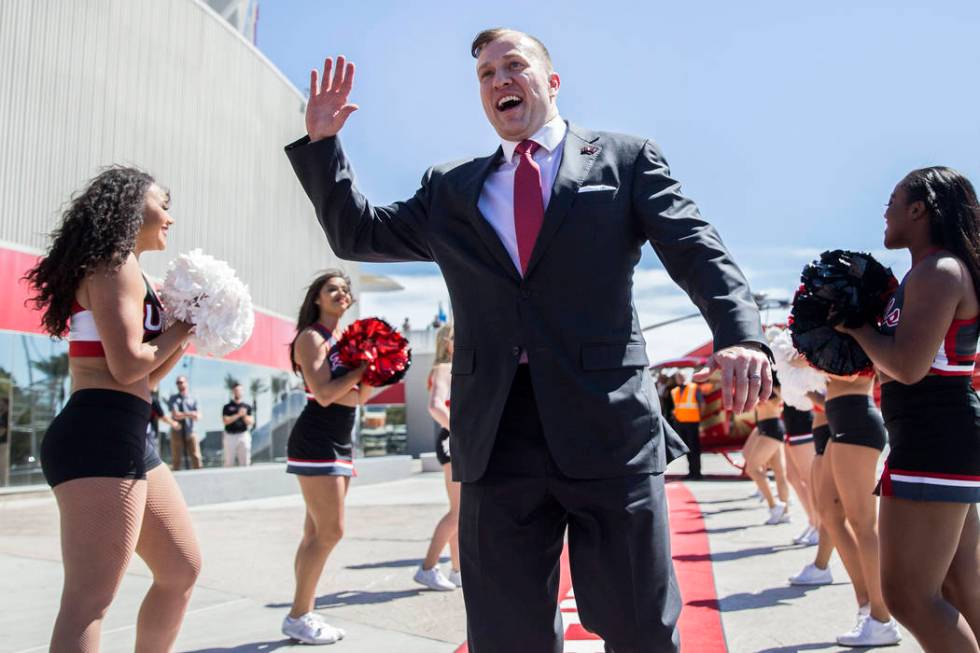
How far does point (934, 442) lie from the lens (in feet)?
9.20

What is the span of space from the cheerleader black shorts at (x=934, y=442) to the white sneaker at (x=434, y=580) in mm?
3655

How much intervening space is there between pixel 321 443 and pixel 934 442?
10.3 feet

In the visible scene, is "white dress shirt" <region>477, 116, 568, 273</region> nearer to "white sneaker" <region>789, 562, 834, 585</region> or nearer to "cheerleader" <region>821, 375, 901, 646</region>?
"cheerleader" <region>821, 375, 901, 646</region>

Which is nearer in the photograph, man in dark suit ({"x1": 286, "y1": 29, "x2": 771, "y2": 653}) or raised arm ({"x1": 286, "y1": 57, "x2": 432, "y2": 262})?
man in dark suit ({"x1": 286, "y1": 29, "x2": 771, "y2": 653})

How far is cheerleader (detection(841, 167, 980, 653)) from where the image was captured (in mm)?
2703

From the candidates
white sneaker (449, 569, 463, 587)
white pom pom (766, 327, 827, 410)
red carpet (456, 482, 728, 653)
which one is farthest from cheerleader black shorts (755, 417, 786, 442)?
white sneaker (449, 569, 463, 587)

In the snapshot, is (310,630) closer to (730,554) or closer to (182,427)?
(730,554)

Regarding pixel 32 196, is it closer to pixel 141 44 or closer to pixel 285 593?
pixel 141 44

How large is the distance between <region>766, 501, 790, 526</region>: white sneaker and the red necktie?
7.92 metres

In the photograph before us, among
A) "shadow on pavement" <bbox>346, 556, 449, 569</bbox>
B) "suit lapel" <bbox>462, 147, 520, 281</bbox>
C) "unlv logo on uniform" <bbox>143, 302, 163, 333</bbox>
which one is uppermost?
"suit lapel" <bbox>462, 147, 520, 281</bbox>

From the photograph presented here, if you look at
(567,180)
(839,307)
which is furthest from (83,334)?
(839,307)

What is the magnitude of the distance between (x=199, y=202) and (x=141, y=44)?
145 inches

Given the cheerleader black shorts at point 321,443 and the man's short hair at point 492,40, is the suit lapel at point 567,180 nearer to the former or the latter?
the man's short hair at point 492,40

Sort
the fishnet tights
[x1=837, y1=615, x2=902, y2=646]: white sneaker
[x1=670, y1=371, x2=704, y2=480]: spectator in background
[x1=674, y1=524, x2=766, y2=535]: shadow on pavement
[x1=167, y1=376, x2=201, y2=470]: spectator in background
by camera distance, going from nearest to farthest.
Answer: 1. the fishnet tights
2. [x1=837, y1=615, x2=902, y2=646]: white sneaker
3. [x1=674, y1=524, x2=766, y2=535]: shadow on pavement
4. [x1=670, y1=371, x2=704, y2=480]: spectator in background
5. [x1=167, y1=376, x2=201, y2=470]: spectator in background
